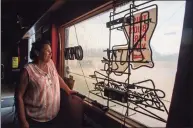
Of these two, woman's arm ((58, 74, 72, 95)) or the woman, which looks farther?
woman's arm ((58, 74, 72, 95))

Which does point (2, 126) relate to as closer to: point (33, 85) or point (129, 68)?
point (33, 85)

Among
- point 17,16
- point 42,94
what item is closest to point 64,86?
point 42,94

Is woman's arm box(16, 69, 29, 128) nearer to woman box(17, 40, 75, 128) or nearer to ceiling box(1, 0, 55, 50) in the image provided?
woman box(17, 40, 75, 128)

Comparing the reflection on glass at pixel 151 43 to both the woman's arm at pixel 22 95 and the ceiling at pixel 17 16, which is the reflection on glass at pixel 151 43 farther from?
the woman's arm at pixel 22 95

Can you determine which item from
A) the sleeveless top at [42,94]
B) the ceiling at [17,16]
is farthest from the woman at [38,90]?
the ceiling at [17,16]

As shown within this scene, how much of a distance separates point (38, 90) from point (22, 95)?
69 mm

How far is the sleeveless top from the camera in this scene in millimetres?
817

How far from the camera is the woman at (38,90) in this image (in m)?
0.81

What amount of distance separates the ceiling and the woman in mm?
145

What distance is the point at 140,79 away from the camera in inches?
32.0

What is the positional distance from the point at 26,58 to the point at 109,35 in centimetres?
45

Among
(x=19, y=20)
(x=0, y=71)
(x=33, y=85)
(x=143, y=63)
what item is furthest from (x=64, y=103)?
(x=19, y=20)

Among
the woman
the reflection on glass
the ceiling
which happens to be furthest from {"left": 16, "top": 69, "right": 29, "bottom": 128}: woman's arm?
the reflection on glass

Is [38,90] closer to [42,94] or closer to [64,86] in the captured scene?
[42,94]
